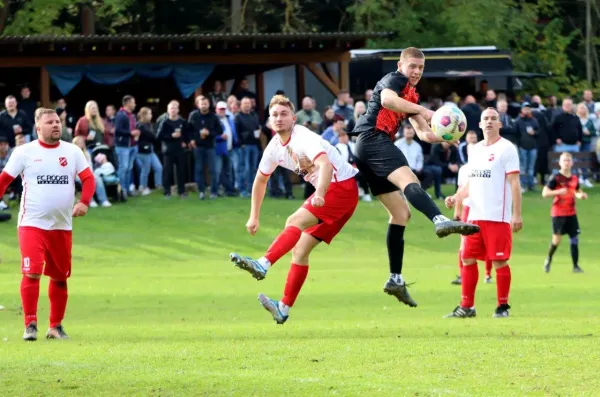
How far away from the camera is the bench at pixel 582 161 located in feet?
116

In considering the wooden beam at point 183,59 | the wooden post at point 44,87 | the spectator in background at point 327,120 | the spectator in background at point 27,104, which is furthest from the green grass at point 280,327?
the wooden beam at point 183,59

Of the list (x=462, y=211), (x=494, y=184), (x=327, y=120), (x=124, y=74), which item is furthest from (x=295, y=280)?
(x=124, y=74)

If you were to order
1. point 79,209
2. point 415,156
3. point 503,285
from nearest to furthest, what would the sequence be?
point 79,209, point 503,285, point 415,156

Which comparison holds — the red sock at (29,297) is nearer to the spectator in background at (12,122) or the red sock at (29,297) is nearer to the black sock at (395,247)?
the black sock at (395,247)

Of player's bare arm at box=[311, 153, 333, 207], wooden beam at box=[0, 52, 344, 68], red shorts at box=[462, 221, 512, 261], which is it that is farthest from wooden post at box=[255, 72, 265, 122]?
player's bare arm at box=[311, 153, 333, 207]

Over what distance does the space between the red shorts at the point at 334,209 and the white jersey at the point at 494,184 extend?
2108mm

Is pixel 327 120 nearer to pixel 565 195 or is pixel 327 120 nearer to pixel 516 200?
pixel 565 195

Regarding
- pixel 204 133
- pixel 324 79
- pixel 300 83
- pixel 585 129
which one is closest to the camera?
pixel 204 133

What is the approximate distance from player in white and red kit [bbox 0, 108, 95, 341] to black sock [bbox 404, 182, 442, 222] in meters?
3.07

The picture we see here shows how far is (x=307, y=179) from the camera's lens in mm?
13414

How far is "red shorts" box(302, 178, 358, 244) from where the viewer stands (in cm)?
1339

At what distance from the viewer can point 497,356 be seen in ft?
36.0

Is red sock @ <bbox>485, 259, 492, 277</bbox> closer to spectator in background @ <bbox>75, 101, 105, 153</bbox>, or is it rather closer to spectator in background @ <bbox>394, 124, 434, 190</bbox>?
spectator in background @ <bbox>394, 124, 434, 190</bbox>

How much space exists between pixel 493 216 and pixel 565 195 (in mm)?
7903
